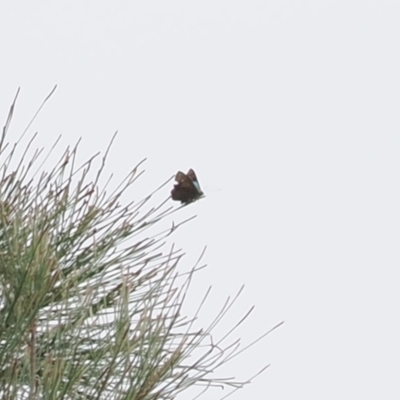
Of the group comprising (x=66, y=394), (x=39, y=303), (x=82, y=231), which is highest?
(x=82, y=231)

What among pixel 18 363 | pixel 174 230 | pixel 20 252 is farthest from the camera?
pixel 174 230

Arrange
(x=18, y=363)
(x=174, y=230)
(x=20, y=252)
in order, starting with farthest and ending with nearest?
1. (x=174, y=230)
2. (x=20, y=252)
3. (x=18, y=363)

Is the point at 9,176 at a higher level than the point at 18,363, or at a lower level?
higher

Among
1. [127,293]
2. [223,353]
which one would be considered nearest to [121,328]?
[127,293]

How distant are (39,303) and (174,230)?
414 millimetres

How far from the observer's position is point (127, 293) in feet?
8.51

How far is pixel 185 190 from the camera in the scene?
2980mm

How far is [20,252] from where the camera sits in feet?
8.89

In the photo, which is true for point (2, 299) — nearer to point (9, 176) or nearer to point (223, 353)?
point (9, 176)

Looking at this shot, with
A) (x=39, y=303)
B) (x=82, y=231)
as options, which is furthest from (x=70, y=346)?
(x=82, y=231)

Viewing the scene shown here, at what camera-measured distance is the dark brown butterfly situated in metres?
2.97

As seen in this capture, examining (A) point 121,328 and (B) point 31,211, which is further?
(B) point 31,211

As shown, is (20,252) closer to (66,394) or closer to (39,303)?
(39,303)

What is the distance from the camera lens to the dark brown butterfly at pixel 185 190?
297cm
